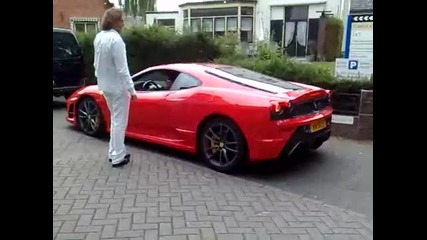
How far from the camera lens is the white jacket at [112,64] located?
4.54m

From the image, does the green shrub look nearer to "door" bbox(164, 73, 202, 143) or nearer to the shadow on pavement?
the shadow on pavement

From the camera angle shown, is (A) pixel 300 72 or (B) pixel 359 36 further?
(A) pixel 300 72

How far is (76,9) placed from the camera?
87.7 feet

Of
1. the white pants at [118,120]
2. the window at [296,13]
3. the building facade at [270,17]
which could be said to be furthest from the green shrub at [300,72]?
the window at [296,13]

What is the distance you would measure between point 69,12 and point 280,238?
26.7 meters

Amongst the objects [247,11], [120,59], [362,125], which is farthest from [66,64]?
[247,11]

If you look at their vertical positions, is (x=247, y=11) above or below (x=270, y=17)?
above

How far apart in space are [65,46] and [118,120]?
222 inches

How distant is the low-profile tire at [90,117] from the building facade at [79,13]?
20.6 metres

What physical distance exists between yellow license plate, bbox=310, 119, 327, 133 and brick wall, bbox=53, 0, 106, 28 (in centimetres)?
2359

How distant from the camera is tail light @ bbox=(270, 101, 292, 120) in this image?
4371 millimetres

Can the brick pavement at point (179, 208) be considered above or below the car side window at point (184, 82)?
below

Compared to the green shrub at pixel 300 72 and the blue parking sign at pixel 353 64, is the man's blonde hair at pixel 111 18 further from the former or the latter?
the blue parking sign at pixel 353 64

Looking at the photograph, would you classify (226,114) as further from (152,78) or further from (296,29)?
(296,29)
